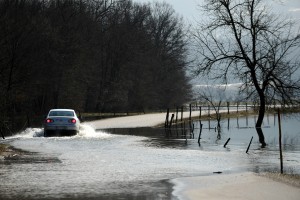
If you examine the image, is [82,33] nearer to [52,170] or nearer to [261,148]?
[261,148]

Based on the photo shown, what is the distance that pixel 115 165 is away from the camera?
20562mm

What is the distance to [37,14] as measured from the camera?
64.2 meters

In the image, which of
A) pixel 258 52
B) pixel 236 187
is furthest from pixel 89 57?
pixel 236 187

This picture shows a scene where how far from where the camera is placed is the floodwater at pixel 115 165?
14.7 meters

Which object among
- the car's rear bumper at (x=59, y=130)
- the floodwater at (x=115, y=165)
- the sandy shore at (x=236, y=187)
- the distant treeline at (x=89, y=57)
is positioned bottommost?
the sandy shore at (x=236, y=187)

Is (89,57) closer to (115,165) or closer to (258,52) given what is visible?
(258,52)

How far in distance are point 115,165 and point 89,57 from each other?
57715mm

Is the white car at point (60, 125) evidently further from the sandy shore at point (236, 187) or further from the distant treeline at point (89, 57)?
the sandy shore at point (236, 187)

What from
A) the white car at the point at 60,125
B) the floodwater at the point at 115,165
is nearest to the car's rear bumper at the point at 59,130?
the white car at the point at 60,125

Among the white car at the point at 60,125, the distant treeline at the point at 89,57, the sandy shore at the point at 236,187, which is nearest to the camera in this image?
the sandy shore at the point at 236,187

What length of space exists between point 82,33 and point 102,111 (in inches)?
493

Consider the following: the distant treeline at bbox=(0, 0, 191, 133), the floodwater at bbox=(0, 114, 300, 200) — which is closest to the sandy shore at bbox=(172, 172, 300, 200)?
the floodwater at bbox=(0, 114, 300, 200)

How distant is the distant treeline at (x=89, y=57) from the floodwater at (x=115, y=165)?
621 centimetres

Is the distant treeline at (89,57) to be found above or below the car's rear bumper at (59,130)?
above
